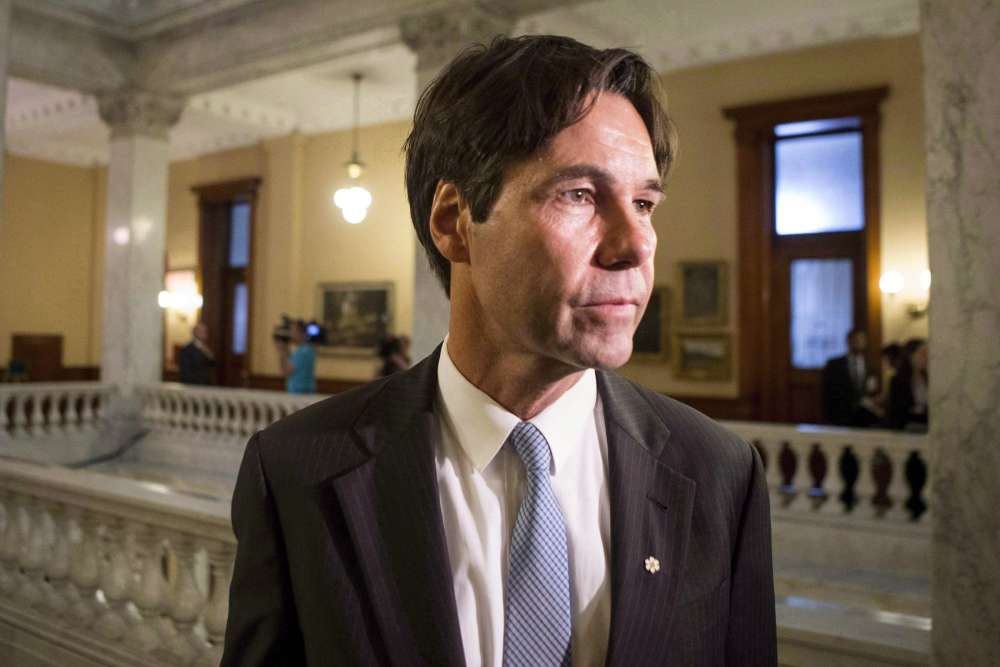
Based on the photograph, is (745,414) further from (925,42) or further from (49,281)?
(49,281)

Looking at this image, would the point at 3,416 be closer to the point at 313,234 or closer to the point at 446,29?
the point at 313,234

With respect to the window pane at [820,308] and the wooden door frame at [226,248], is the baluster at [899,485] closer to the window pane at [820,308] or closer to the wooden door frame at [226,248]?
the window pane at [820,308]

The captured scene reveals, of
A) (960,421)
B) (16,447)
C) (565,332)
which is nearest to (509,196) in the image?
(565,332)

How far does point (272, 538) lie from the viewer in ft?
3.84

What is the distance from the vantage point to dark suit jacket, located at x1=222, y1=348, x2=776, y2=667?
110 centimetres

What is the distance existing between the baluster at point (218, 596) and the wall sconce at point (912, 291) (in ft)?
27.7

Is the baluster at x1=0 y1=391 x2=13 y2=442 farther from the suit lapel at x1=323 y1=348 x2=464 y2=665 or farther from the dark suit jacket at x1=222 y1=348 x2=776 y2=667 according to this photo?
the suit lapel at x1=323 y1=348 x2=464 y2=665

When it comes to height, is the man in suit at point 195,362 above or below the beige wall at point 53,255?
below

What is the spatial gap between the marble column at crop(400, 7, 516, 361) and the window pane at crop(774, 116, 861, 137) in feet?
12.9

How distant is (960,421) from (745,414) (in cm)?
749

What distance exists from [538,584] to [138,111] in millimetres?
11341

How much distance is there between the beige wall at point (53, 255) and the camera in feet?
53.6

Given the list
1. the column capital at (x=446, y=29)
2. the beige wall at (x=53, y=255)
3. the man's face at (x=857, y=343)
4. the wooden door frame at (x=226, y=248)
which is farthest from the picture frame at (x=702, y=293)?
the beige wall at (x=53, y=255)

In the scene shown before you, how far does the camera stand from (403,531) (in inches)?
44.3
